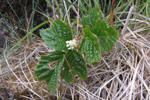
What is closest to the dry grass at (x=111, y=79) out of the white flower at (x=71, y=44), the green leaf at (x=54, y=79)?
the green leaf at (x=54, y=79)

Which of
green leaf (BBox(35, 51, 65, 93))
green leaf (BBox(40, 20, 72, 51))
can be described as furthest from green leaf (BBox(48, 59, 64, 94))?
green leaf (BBox(40, 20, 72, 51))

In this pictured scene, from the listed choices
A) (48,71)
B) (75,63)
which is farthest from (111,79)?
(48,71)

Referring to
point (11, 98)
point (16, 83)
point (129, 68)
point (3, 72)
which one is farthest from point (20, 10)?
point (129, 68)

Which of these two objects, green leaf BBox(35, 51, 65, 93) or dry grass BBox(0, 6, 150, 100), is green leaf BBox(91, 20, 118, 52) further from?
green leaf BBox(35, 51, 65, 93)

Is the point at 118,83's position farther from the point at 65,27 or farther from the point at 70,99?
the point at 65,27

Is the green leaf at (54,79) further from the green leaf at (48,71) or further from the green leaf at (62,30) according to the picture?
the green leaf at (62,30)

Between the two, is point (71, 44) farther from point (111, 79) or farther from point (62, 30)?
point (111, 79)
